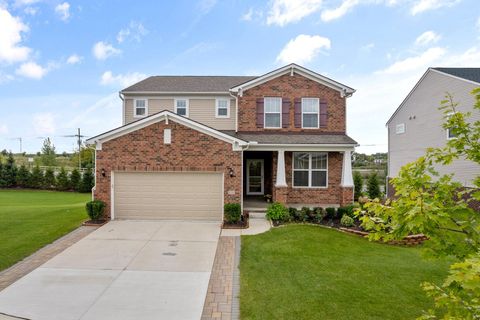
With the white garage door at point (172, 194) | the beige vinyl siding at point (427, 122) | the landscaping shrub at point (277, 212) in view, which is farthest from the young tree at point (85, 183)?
the beige vinyl siding at point (427, 122)

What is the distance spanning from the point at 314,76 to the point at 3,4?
15861 mm

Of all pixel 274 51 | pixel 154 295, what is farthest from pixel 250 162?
pixel 154 295

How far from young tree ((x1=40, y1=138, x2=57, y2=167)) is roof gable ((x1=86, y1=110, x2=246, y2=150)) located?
3627cm

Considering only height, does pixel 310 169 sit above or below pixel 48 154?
below

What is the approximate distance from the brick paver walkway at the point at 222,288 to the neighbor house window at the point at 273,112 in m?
7.84

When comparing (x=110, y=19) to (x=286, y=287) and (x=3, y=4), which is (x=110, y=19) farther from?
(x=286, y=287)

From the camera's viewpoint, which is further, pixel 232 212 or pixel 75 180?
pixel 75 180

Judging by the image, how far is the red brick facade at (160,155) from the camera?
1191 cm

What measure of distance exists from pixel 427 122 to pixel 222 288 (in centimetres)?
1600

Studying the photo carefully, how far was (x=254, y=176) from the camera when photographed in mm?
16359

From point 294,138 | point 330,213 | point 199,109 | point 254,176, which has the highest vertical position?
point 199,109

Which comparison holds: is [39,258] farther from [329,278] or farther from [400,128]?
[400,128]

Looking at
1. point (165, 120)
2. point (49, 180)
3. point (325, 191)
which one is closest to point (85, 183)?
point (49, 180)

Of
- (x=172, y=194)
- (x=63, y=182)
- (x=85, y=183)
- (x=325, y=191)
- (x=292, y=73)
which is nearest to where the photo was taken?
(x=172, y=194)
